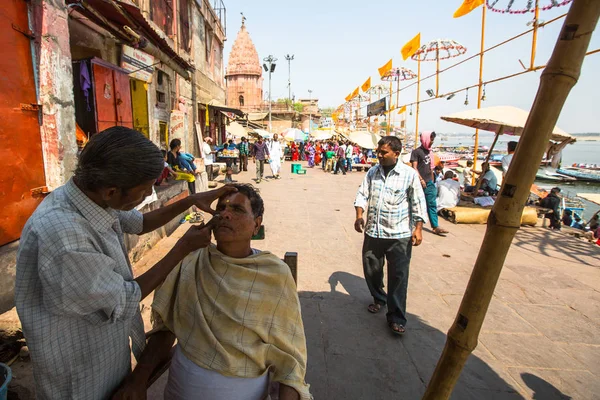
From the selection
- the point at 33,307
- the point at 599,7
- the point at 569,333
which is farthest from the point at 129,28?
the point at 569,333

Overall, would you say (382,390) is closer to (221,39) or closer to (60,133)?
(60,133)

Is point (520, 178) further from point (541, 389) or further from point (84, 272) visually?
point (541, 389)

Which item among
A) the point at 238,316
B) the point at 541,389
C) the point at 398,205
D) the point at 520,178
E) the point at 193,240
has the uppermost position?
the point at 520,178

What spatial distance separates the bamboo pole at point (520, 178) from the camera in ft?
3.35

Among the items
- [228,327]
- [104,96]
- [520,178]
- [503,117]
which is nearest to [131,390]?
[228,327]

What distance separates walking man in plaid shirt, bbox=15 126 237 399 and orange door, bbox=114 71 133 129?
630 cm

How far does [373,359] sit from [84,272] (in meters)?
2.41

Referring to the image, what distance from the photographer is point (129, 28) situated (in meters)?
4.71

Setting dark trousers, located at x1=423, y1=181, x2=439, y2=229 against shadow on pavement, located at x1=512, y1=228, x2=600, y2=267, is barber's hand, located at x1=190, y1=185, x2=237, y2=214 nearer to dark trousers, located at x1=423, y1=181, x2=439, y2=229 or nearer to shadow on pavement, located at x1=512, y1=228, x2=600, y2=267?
dark trousers, located at x1=423, y1=181, x2=439, y2=229

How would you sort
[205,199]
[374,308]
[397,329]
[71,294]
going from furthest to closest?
1. [374,308]
2. [397,329]
3. [205,199]
4. [71,294]

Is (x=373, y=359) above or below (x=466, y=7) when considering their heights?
below

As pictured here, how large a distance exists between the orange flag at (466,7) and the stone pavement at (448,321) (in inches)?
236

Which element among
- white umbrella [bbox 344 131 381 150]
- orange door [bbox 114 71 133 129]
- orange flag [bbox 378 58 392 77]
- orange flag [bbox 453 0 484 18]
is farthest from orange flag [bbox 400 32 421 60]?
orange door [bbox 114 71 133 129]

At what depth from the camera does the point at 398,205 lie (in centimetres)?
322
